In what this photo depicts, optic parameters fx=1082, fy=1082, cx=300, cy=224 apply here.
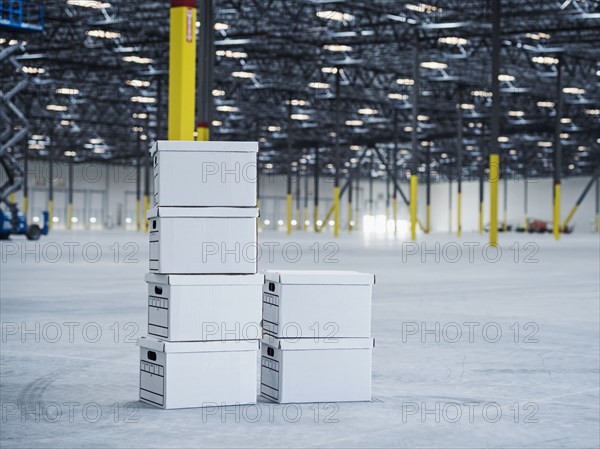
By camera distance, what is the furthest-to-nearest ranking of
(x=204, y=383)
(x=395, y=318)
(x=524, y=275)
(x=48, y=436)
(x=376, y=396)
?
(x=524, y=275) → (x=395, y=318) → (x=376, y=396) → (x=204, y=383) → (x=48, y=436)

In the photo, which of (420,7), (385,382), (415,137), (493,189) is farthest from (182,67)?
(420,7)

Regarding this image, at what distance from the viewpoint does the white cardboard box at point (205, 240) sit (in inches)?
265

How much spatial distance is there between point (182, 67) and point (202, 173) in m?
8.46

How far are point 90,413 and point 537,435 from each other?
2.53 metres

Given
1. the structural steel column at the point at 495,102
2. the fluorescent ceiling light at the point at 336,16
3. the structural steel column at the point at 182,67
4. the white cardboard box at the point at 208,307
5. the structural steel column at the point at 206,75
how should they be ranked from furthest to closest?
the fluorescent ceiling light at the point at 336,16 < the structural steel column at the point at 495,102 < the structural steel column at the point at 206,75 < the structural steel column at the point at 182,67 < the white cardboard box at the point at 208,307

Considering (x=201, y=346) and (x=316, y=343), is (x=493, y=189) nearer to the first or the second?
(x=316, y=343)

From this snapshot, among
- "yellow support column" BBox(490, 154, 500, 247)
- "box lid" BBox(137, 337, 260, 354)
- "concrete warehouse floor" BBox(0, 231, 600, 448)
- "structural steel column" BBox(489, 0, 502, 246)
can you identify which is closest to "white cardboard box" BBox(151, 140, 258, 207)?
"box lid" BBox(137, 337, 260, 354)

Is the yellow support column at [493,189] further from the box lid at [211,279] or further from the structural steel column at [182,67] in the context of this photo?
the box lid at [211,279]

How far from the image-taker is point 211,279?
6.66 meters

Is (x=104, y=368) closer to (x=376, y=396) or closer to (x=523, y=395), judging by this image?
(x=376, y=396)

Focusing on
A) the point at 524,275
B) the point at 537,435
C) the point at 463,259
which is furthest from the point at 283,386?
Result: the point at 463,259

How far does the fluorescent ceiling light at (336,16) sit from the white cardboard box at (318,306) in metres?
37.8

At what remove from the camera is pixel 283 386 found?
262 inches

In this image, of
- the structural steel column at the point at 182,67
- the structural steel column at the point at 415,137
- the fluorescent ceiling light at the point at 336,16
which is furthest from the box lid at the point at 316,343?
the fluorescent ceiling light at the point at 336,16
